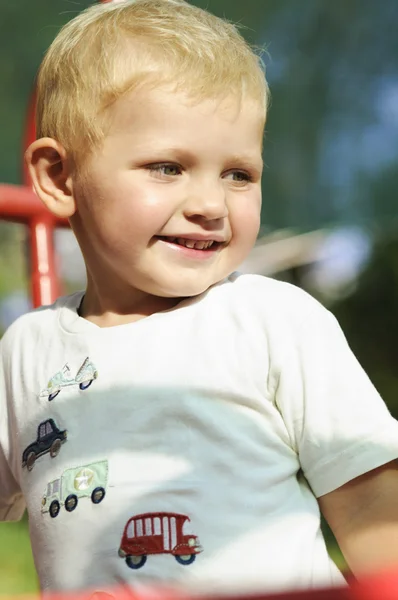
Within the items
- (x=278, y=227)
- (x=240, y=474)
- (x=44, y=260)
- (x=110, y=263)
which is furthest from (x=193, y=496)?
(x=278, y=227)

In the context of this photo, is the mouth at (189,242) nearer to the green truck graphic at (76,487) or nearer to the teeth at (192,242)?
the teeth at (192,242)

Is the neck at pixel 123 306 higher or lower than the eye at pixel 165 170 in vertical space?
lower

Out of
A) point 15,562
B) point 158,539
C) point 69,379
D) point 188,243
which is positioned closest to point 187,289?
point 188,243

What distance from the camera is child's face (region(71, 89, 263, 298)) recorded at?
1.00m

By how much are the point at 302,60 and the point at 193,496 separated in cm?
233

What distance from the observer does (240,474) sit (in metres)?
0.94

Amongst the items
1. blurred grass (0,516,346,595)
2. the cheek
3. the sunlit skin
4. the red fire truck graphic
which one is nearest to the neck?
the sunlit skin

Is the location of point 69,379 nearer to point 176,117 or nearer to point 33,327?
point 33,327

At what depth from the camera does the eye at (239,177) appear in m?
1.04

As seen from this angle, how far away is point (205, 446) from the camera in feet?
3.11

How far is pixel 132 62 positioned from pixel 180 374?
0.37 m

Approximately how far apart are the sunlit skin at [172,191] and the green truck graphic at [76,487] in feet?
0.69

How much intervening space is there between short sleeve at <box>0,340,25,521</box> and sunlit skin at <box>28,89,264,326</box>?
0.20m

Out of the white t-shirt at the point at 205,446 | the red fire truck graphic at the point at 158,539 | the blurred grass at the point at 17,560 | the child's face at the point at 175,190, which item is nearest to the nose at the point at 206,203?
the child's face at the point at 175,190
